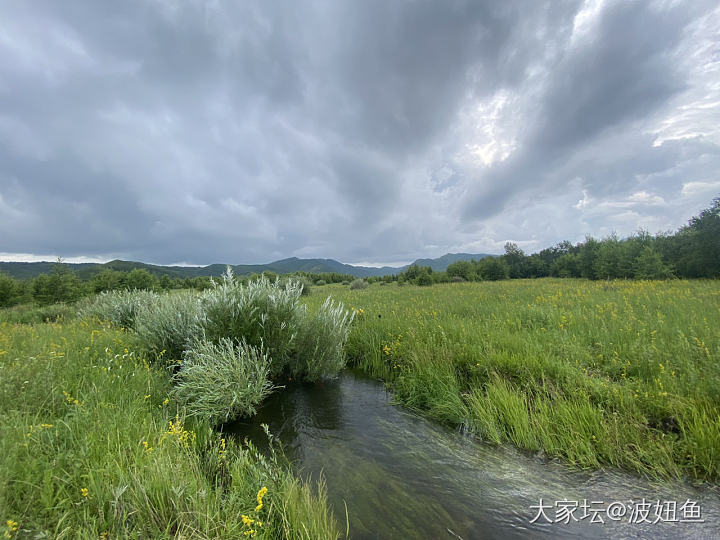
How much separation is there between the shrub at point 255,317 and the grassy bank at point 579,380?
9.47 ft

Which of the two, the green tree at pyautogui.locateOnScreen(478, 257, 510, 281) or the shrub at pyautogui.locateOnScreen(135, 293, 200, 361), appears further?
the green tree at pyautogui.locateOnScreen(478, 257, 510, 281)

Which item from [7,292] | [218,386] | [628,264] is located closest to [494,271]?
[628,264]

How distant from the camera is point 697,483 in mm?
3270

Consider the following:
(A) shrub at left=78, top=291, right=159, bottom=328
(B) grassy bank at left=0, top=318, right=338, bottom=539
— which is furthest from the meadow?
(A) shrub at left=78, top=291, right=159, bottom=328

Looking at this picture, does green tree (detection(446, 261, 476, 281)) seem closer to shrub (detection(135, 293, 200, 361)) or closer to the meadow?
the meadow

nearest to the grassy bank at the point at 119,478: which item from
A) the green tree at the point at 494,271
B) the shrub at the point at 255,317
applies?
the shrub at the point at 255,317

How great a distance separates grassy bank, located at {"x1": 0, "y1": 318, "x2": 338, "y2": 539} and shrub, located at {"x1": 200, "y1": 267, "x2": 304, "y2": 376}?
2162mm

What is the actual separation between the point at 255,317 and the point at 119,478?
415cm

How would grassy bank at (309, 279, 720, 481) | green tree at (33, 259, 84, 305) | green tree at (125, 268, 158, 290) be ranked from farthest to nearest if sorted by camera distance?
green tree at (125, 268, 158, 290), green tree at (33, 259, 84, 305), grassy bank at (309, 279, 720, 481)

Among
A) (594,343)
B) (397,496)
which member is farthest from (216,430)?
(594,343)

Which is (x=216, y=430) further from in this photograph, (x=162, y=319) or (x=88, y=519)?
(x=162, y=319)

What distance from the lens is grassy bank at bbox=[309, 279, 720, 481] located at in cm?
379

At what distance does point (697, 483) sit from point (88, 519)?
681 centimetres

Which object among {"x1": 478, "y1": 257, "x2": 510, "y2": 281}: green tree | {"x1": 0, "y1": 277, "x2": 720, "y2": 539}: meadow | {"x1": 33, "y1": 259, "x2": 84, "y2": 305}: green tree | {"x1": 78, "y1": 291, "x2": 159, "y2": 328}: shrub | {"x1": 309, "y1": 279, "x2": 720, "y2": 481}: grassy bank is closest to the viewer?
{"x1": 0, "y1": 277, "x2": 720, "y2": 539}: meadow
